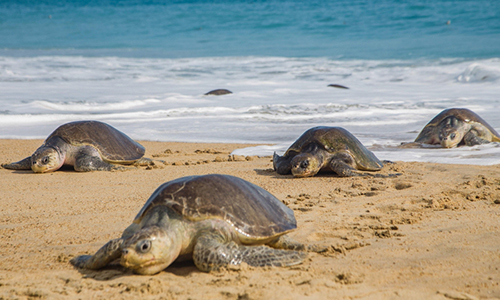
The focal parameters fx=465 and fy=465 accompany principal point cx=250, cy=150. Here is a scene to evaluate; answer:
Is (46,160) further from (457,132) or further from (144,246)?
(457,132)

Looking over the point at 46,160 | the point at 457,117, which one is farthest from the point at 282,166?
the point at 457,117

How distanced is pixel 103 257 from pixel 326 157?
11.7 ft

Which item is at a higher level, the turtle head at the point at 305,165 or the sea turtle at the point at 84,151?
the sea turtle at the point at 84,151

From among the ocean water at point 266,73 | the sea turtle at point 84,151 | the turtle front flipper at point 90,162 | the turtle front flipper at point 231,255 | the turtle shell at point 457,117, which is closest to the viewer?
the turtle front flipper at point 231,255

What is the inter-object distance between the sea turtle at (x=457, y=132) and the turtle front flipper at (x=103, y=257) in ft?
20.2

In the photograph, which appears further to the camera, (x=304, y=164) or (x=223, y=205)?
(x=304, y=164)

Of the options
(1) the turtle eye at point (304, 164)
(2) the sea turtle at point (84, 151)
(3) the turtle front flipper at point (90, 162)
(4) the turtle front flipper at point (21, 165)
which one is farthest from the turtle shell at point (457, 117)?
(4) the turtle front flipper at point (21, 165)

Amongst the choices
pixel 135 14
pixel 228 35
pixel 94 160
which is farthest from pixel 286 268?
pixel 135 14

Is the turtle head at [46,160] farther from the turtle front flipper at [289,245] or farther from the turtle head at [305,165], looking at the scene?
the turtle front flipper at [289,245]

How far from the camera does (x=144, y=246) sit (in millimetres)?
2543

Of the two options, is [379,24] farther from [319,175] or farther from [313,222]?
[313,222]

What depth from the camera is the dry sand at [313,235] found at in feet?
8.27

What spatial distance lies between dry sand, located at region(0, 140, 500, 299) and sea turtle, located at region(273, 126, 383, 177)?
0.16 meters

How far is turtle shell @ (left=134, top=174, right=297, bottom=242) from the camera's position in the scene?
286cm
